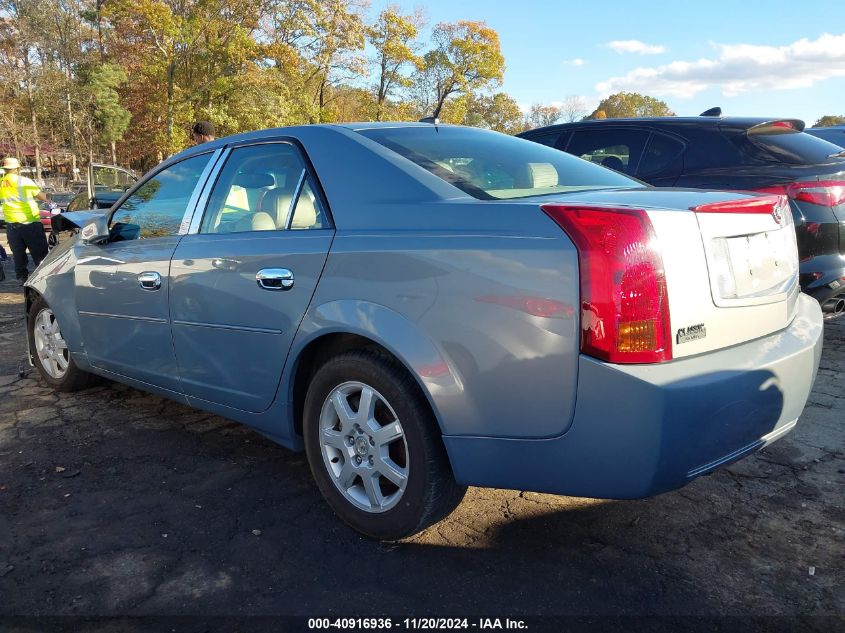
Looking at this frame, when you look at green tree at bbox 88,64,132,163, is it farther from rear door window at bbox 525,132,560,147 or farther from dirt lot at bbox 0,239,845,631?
dirt lot at bbox 0,239,845,631

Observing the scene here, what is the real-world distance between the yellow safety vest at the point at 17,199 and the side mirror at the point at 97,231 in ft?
19.9

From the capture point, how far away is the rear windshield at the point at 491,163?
101 inches

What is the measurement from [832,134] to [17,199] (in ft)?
34.2

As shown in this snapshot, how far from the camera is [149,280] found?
3391mm

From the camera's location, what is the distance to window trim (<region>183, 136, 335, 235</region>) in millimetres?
2719

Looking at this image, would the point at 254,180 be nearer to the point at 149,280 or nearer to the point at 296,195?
the point at 296,195

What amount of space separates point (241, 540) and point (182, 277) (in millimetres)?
1281

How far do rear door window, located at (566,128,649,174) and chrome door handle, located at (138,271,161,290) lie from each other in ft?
11.5

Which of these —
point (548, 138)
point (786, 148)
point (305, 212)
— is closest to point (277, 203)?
point (305, 212)

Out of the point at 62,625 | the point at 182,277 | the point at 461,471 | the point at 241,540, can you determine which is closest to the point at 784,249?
the point at 461,471

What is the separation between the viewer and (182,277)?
3.18 meters

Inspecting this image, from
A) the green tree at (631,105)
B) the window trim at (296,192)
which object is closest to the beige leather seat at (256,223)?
the window trim at (296,192)

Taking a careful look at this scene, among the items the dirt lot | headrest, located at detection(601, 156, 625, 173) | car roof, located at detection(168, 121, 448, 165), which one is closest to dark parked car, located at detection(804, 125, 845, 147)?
headrest, located at detection(601, 156, 625, 173)

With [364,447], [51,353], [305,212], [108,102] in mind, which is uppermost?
[108,102]
